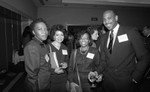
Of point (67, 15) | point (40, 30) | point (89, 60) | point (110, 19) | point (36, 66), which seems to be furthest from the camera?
point (67, 15)

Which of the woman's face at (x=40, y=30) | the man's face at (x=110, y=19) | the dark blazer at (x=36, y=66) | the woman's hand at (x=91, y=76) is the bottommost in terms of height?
the woman's hand at (x=91, y=76)

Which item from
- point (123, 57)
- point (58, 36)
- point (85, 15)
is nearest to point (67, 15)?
point (85, 15)

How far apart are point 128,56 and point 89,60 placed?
0.52m

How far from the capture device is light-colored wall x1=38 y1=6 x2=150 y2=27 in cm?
668

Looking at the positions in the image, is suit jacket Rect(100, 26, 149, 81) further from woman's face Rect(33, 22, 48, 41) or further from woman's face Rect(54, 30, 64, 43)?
woman's face Rect(33, 22, 48, 41)

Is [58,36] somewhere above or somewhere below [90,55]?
above

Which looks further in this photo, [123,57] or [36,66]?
[123,57]

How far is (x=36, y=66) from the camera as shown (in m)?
1.42

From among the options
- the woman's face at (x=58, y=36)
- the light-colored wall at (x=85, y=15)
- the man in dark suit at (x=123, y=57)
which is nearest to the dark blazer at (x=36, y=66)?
the woman's face at (x=58, y=36)

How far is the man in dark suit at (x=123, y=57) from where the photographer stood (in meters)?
1.55

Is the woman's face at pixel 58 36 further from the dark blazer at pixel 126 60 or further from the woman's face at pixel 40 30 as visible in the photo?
the dark blazer at pixel 126 60

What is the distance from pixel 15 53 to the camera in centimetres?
312

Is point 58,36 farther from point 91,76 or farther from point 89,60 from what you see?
point 91,76

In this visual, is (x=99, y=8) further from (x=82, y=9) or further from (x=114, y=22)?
(x=114, y=22)
